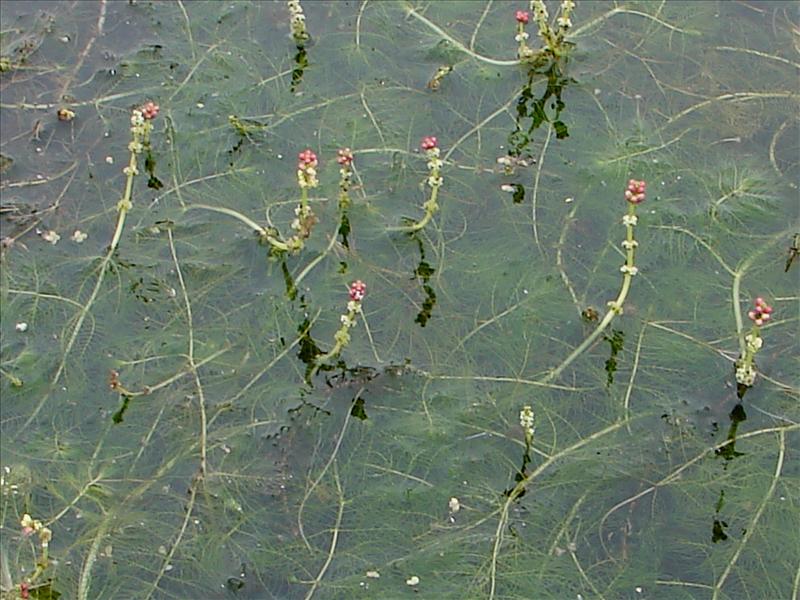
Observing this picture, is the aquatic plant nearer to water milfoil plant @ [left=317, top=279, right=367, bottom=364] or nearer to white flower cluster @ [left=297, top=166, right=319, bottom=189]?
water milfoil plant @ [left=317, top=279, right=367, bottom=364]

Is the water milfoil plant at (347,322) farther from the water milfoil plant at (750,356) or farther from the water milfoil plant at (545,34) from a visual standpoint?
the water milfoil plant at (545,34)

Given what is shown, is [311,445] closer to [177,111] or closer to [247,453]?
[247,453]

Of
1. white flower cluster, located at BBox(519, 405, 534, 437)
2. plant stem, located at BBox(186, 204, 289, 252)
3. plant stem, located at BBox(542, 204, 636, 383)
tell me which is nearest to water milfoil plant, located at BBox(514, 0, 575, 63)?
plant stem, located at BBox(542, 204, 636, 383)

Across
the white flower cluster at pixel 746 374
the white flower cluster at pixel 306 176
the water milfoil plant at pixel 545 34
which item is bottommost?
the white flower cluster at pixel 746 374

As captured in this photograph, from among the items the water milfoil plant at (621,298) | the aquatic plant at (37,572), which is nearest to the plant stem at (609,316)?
the water milfoil plant at (621,298)

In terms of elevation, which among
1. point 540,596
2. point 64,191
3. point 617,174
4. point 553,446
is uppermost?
point 617,174

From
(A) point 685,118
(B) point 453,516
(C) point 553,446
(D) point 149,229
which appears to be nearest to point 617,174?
(A) point 685,118
